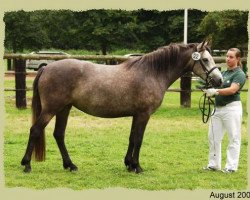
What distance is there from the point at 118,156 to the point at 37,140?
169cm

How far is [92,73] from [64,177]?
149 centimetres

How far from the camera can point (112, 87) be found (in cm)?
624

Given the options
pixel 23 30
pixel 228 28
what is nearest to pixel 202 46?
pixel 228 28

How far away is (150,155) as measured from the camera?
7.68 meters

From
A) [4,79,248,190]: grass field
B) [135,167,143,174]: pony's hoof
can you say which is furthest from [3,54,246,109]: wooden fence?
[135,167,143,174]: pony's hoof

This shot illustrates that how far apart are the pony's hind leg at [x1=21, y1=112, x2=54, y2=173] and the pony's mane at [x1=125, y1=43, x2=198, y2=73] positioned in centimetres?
140

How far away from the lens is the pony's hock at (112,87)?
6.22 metres

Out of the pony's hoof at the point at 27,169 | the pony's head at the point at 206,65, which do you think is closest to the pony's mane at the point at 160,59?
the pony's head at the point at 206,65

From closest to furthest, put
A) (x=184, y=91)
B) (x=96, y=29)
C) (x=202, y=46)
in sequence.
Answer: (x=202, y=46)
(x=184, y=91)
(x=96, y=29)

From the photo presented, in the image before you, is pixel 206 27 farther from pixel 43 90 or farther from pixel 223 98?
pixel 43 90

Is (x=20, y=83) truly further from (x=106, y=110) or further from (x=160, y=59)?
(x=160, y=59)

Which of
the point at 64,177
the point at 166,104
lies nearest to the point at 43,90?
the point at 64,177

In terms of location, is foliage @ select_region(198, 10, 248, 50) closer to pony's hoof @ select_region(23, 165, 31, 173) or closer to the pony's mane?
the pony's mane

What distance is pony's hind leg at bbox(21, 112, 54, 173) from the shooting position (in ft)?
20.4
